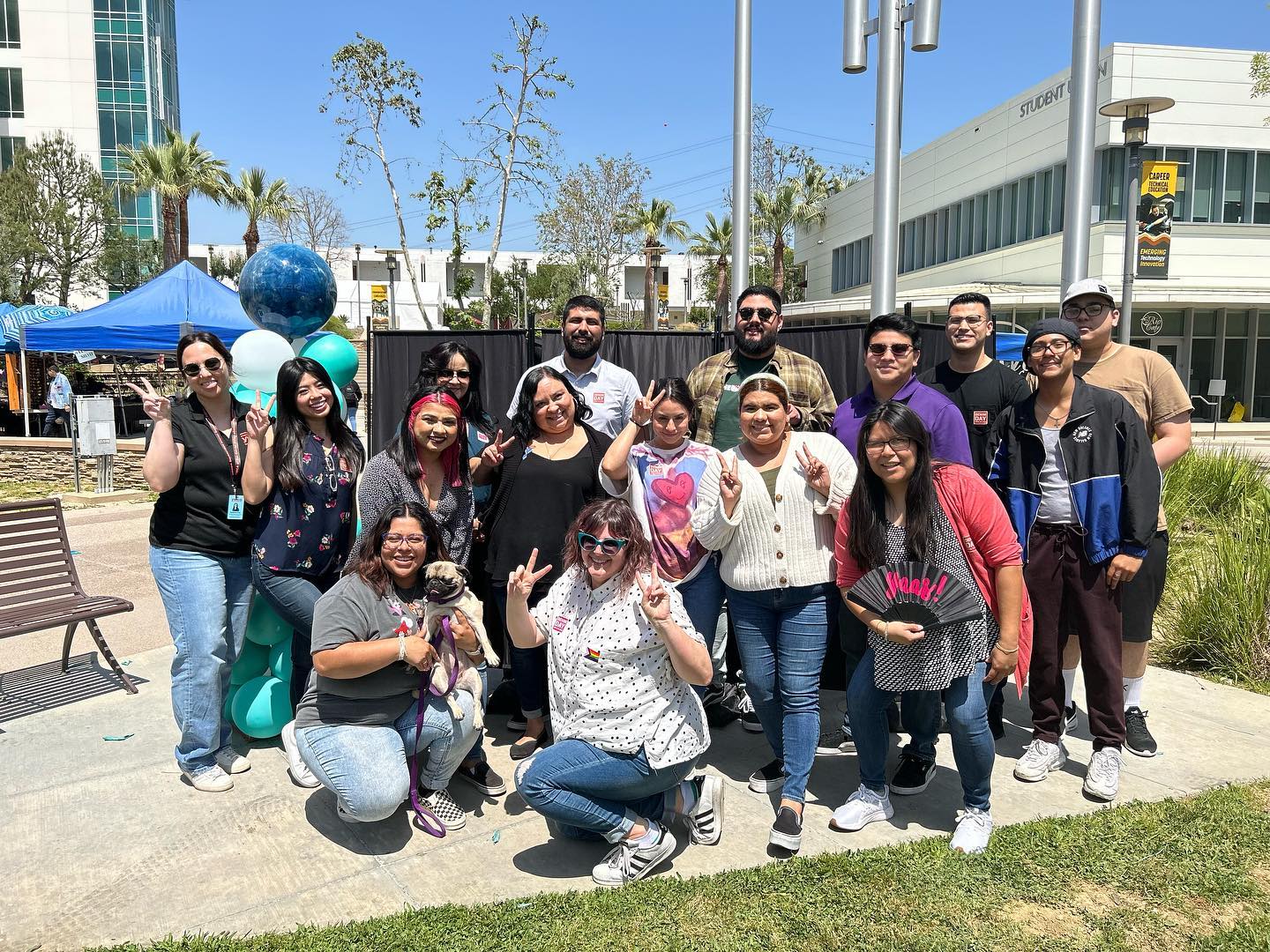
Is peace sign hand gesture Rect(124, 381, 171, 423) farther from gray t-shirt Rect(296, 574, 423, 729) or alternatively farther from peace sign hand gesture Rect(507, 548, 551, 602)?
peace sign hand gesture Rect(507, 548, 551, 602)

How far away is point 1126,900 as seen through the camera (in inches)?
119

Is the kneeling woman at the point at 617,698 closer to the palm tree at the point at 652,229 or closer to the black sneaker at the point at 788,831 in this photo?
the black sneaker at the point at 788,831

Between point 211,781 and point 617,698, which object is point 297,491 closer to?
point 211,781

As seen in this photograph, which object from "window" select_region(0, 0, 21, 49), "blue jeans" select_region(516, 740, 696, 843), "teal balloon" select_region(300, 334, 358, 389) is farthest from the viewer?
"window" select_region(0, 0, 21, 49)

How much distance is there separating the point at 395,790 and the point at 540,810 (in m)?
0.62

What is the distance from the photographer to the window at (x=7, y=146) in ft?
173

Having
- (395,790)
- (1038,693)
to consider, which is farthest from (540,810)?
(1038,693)

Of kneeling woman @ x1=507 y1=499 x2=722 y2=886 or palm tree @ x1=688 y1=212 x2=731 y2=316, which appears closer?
kneeling woman @ x1=507 y1=499 x2=722 y2=886

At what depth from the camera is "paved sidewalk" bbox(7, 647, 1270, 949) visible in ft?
10.1

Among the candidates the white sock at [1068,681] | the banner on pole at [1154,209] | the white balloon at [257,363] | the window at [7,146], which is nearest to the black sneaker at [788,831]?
the white sock at [1068,681]

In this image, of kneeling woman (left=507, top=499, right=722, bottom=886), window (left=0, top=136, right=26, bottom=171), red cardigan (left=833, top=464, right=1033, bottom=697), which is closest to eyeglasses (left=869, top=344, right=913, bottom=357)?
red cardigan (left=833, top=464, right=1033, bottom=697)

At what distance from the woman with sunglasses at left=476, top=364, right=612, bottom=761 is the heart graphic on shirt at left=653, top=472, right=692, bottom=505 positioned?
1.21ft

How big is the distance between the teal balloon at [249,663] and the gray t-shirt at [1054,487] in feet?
12.0

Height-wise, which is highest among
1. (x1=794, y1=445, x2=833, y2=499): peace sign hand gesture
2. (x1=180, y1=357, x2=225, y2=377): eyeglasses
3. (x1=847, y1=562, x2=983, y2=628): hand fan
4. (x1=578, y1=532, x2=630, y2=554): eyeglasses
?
(x1=180, y1=357, x2=225, y2=377): eyeglasses
